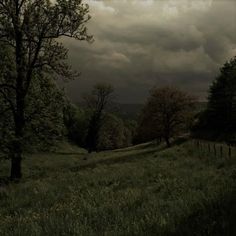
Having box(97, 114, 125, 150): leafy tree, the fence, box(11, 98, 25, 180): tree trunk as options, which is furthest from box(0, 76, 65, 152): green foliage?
box(97, 114, 125, 150): leafy tree

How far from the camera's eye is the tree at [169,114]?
2554 inches

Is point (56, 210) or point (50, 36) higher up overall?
point (50, 36)

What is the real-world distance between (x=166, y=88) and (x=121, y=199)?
56.3 m

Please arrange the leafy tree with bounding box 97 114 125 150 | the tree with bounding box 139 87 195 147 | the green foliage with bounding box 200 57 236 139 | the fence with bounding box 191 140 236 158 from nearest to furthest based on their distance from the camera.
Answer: the fence with bounding box 191 140 236 158, the tree with bounding box 139 87 195 147, the green foliage with bounding box 200 57 236 139, the leafy tree with bounding box 97 114 125 150

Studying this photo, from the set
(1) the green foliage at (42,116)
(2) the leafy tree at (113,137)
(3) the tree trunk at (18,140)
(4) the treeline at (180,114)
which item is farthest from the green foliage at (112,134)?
(3) the tree trunk at (18,140)

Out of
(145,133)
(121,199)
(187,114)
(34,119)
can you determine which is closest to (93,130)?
(145,133)

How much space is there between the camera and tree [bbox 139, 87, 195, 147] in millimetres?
64875

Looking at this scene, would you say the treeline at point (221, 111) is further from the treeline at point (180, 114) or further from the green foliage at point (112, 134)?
the green foliage at point (112, 134)

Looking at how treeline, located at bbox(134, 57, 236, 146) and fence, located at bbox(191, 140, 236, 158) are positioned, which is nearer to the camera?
fence, located at bbox(191, 140, 236, 158)

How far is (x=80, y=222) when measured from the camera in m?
8.61

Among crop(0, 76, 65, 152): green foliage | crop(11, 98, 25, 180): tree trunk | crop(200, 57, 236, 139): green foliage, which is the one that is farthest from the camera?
crop(200, 57, 236, 139): green foliage

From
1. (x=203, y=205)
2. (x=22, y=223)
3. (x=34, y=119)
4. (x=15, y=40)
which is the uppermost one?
(x=15, y=40)

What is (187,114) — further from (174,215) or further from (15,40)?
(174,215)

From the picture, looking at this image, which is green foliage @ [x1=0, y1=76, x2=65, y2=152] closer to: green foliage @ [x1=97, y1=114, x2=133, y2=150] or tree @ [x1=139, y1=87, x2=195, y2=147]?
tree @ [x1=139, y1=87, x2=195, y2=147]
